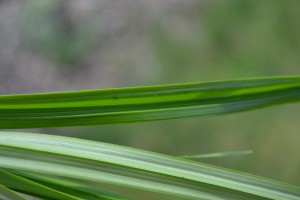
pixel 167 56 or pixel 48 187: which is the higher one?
pixel 167 56

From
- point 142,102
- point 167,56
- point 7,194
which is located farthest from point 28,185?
point 167,56

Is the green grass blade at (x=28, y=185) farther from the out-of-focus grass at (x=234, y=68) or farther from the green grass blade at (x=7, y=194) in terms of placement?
the out-of-focus grass at (x=234, y=68)

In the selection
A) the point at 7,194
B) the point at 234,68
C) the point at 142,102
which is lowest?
the point at 7,194

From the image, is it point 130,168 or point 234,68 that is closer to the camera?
point 130,168

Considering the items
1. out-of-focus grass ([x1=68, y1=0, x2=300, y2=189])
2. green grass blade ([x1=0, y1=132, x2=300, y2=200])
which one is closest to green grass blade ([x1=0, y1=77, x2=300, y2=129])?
green grass blade ([x1=0, y1=132, x2=300, y2=200])

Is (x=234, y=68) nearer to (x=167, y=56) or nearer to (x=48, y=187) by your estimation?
(x=167, y=56)

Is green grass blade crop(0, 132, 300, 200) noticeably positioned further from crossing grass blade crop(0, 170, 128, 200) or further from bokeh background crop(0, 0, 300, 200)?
bokeh background crop(0, 0, 300, 200)
